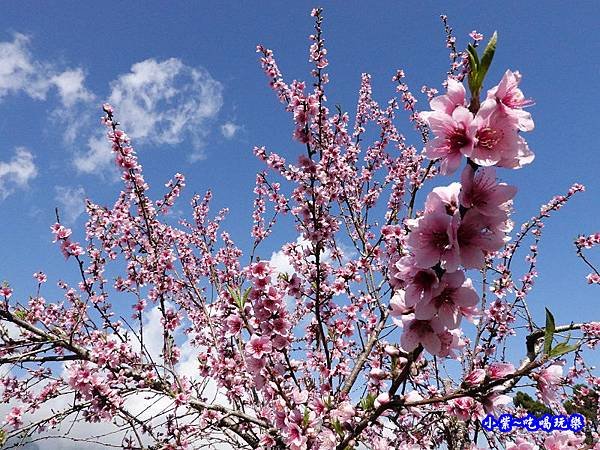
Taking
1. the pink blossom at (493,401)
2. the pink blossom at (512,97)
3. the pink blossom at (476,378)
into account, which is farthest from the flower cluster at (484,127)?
the pink blossom at (493,401)

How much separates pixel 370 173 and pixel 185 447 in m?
5.49

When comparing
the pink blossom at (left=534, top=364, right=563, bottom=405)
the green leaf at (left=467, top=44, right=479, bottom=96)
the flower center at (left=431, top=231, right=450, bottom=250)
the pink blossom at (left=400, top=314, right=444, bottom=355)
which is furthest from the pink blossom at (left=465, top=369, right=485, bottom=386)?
the green leaf at (left=467, top=44, right=479, bottom=96)

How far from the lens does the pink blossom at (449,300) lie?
51.0 inches

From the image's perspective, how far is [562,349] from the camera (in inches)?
57.4

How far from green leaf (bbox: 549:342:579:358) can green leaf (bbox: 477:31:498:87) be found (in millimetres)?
991

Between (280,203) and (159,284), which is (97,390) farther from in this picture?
(280,203)

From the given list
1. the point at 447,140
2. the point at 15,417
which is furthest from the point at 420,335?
the point at 15,417

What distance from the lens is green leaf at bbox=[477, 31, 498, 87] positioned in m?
1.28

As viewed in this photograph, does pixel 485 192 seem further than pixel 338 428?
No

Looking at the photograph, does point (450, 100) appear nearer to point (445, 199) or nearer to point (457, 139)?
point (457, 139)

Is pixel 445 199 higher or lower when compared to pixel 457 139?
lower

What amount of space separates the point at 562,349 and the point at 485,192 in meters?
0.72

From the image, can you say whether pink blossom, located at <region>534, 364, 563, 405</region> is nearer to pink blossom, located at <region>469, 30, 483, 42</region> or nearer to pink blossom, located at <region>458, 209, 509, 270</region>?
pink blossom, located at <region>458, 209, 509, 270</region>

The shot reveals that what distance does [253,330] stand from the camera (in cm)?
299
